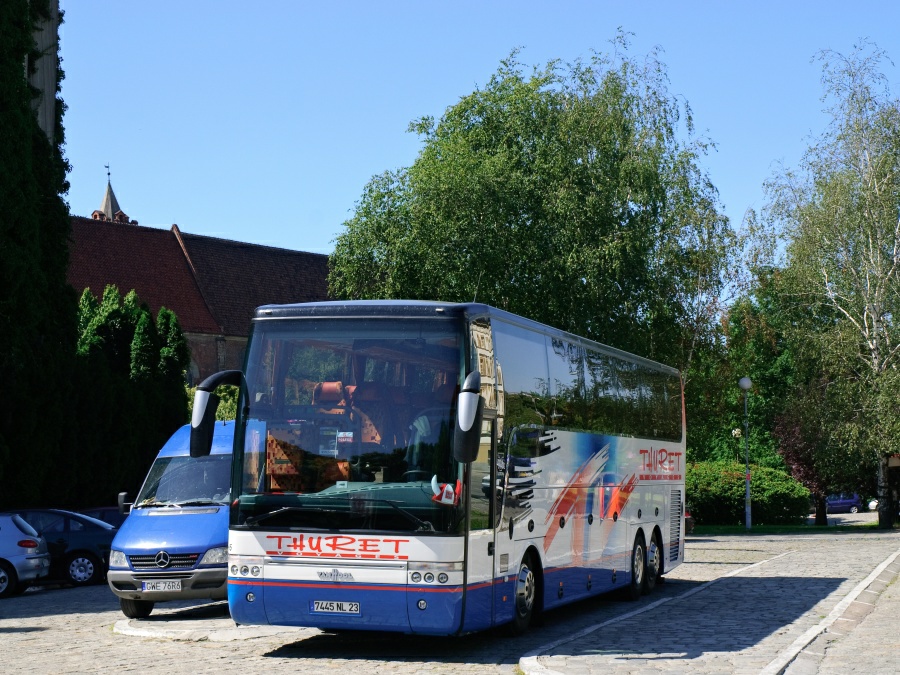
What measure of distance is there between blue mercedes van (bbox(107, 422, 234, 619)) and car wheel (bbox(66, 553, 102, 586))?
26.8 ft

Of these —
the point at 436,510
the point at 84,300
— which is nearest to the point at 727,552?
the point at 436,510

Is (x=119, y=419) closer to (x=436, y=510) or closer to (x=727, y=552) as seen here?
(x=727, y=552)

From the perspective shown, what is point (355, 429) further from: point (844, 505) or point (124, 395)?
point (844, 505)

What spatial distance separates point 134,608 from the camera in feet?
53.2

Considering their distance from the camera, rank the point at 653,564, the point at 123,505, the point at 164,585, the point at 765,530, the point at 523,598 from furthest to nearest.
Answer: the point at 765,530, the point at 653,564, the point at 123,505, the point at 164,585, the point at 523,598

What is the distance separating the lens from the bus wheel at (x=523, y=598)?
1358cm

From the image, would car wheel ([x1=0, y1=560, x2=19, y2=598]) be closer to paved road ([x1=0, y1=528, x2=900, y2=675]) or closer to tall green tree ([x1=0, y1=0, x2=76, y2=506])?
paved road ([x1=0, y1=528, x2=900, y2=675])

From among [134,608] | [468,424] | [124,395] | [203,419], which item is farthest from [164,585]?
[124,395]

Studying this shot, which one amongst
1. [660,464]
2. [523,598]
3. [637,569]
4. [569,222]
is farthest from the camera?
[569,222]

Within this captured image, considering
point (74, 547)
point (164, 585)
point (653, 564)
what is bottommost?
point (164, 585)

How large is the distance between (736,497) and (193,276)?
44261 millimetres

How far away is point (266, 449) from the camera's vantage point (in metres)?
12.1

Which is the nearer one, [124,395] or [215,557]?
[215,557]

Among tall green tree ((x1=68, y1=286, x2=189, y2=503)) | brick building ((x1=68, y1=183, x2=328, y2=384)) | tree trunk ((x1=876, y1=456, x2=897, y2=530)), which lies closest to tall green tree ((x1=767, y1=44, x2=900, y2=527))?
tree trunk ((x1=876, y1=456, x2=897, y2=530))
